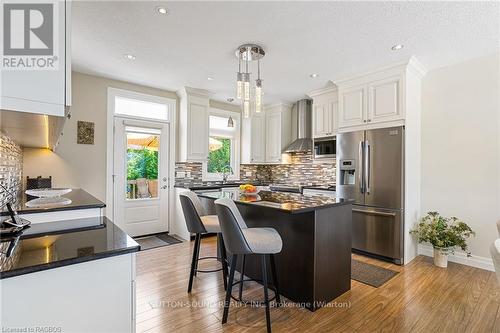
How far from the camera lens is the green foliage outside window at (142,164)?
4281mm

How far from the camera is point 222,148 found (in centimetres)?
554

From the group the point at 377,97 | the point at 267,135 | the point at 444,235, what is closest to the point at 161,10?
the point at 377,97

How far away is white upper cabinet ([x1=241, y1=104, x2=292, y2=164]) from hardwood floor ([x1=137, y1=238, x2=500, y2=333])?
3088 mm

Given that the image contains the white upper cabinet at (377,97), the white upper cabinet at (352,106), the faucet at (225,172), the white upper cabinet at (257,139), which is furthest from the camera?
the white upper cabinet at (257,139)

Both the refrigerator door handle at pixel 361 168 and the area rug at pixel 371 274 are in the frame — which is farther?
the refrigerator door handle at pixel 361 168

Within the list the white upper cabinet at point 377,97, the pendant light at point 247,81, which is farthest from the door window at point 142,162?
the white upper cabinet at point 377,97

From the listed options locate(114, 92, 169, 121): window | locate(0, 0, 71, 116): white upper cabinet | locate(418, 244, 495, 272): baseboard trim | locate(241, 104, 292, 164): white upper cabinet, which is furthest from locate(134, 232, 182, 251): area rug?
locate(418, 244, 495, 272): baseboard trim

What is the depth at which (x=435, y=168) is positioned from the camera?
3520 mm

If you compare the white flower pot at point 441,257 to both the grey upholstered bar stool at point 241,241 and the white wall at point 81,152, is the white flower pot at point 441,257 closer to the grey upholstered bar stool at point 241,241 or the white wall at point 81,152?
the grey upholstered bar stool at point 241,241

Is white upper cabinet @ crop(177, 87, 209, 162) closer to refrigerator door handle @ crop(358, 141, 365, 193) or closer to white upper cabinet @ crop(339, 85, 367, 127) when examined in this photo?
white upper cabinet @ crop(339, 85, 367, 127)

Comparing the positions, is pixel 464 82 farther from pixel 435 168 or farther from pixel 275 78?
pixel 275 78

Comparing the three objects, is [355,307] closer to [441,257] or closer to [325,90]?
[441,257]

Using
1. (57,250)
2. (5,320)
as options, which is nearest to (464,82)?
(57,250)

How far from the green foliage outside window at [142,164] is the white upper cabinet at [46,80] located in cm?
347
